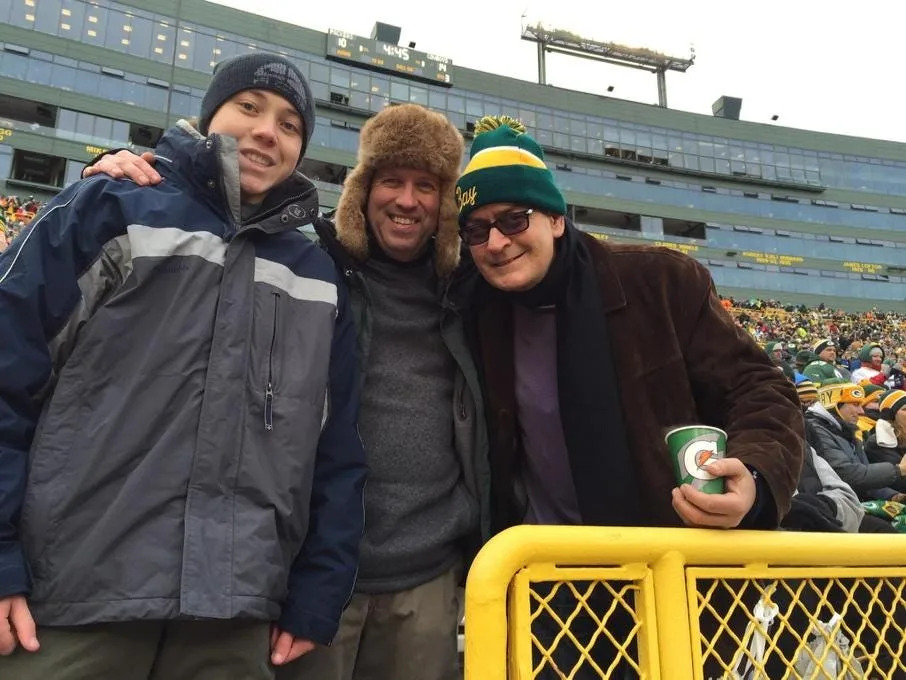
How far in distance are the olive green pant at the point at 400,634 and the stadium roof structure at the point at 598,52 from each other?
48.7m

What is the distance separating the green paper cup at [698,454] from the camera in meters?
1.45

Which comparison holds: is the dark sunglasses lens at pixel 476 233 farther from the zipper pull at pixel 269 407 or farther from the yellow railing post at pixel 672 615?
the yellow railing post at pixel 672 615

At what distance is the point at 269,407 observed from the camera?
1658 mm

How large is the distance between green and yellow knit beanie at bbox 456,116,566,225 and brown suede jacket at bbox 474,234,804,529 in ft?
0.95

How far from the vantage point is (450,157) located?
2533mm

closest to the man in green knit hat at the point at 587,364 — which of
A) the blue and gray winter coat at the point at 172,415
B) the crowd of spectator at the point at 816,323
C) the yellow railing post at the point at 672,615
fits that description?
the yellow railing post at the point at 672,615

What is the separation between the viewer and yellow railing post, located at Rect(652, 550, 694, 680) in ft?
4.26

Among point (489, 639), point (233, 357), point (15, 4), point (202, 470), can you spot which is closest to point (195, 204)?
point (233, 357)

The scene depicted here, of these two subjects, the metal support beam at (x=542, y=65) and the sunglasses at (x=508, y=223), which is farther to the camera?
the metal support beam at (x=542, y=65)

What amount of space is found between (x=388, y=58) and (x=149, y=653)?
44150mm

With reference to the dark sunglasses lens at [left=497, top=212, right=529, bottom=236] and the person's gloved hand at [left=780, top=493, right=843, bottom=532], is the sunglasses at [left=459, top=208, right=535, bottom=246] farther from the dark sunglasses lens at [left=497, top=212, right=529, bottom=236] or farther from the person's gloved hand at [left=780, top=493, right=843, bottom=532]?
the person's gloved hand at [left=780, top=493, right=843, bottom=532]

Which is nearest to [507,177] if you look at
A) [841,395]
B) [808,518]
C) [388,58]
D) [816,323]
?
[808,518]

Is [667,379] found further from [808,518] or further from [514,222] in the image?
[808,518]

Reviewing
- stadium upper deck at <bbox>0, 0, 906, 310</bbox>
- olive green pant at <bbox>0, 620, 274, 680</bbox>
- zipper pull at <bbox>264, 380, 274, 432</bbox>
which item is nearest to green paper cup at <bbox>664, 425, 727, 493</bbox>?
zipper pull at <bbox>264, 380, 274, 432</bbox>
